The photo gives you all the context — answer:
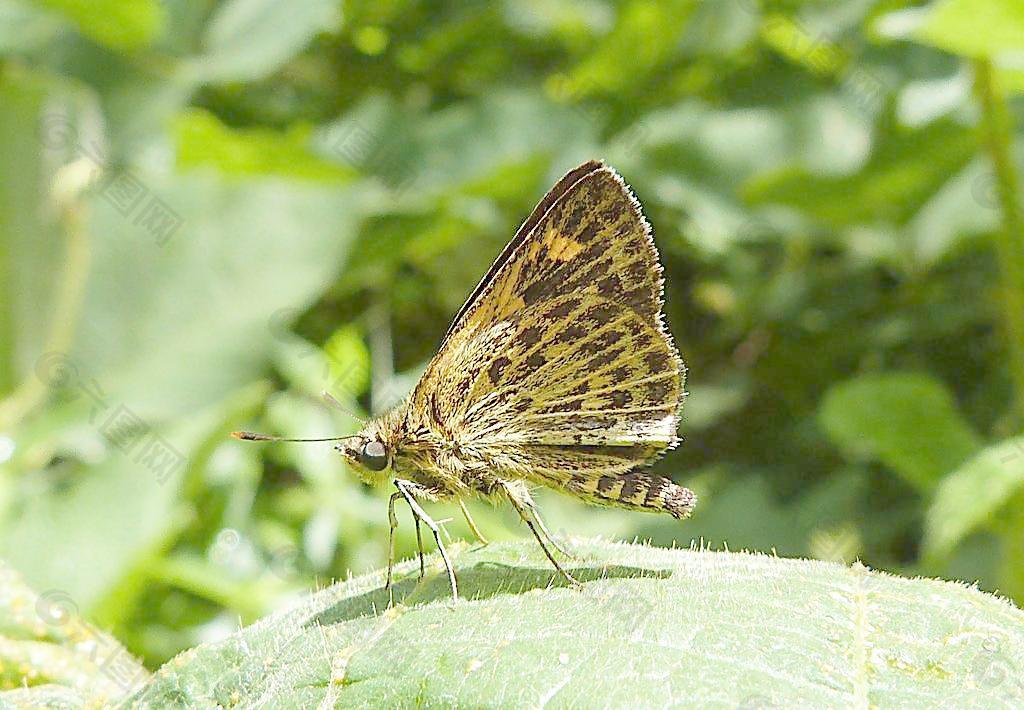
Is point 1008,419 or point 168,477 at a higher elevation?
point 1008,419

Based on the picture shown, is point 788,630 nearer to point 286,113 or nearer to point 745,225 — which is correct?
point 745,225

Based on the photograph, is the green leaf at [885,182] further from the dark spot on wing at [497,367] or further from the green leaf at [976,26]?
the dark spot on wing at [497,367]

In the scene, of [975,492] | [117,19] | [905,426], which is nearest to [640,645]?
[975,492]

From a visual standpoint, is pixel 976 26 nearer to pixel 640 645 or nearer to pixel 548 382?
pixel 548 382

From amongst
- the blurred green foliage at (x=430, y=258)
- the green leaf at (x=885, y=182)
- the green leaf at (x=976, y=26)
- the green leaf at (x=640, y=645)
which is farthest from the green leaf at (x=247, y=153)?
the green leaf at (x=640, y=645)

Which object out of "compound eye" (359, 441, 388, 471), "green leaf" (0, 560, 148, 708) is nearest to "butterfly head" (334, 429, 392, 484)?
"compound eye" (359, 441, 388, 471)

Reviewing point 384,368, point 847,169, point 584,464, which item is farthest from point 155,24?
point 584,464

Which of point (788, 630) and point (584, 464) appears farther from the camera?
point (584, 464)
